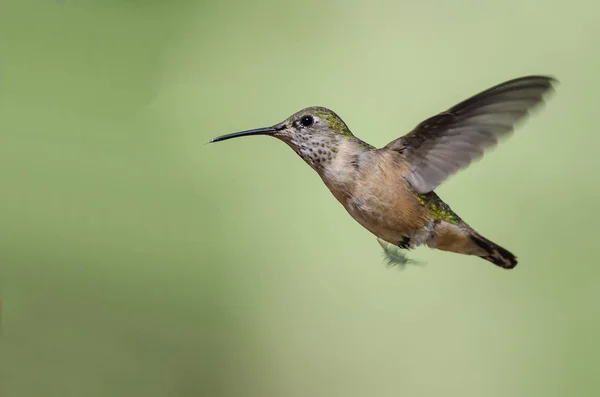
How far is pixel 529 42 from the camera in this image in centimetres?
136

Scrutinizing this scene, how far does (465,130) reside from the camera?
0.78m

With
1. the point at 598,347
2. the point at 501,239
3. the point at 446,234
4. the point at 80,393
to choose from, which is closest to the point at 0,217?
the point at 80,393

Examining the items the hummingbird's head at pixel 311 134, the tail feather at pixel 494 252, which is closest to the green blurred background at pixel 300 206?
the tail feather at pixel 494 252

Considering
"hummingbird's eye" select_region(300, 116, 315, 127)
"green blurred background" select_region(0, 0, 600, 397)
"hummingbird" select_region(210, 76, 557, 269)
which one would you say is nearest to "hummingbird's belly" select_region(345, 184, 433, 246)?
"hummingbird" select_region(210, 76, 557, 269)

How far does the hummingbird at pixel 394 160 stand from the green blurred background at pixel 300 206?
1.67ft

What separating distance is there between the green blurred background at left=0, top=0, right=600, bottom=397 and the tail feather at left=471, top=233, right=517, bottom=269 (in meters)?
0.43

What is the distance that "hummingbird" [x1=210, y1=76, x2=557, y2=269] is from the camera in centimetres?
78

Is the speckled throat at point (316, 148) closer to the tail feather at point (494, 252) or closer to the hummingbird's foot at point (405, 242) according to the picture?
the hummingbird's foot at point (405, 242)

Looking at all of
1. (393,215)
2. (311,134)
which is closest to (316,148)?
(311,134)

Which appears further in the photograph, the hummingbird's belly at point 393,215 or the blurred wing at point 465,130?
the hummingbird's belly at point 393,215

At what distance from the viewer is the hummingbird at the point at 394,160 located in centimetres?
78

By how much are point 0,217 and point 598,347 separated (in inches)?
56.9

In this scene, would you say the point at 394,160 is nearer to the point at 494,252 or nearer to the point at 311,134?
the point at 311,134

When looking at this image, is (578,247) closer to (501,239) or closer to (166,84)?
(501,239)
